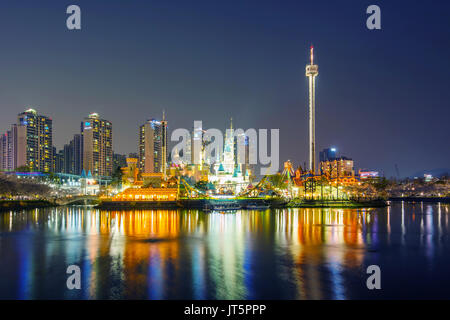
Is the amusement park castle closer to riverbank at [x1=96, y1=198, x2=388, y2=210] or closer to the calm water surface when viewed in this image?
riverbank at [x1=96, y1=198, x2=388, y2=210]

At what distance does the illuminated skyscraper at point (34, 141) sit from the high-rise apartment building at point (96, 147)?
18112mm

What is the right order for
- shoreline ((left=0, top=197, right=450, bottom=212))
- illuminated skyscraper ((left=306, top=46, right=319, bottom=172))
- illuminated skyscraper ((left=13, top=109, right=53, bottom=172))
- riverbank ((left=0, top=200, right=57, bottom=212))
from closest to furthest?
riverbank ((left=0, top=200, right=57, bottom=212)), shoreline ((left=0, top=197, right=450, bottom=212)), illuminated skyscraper ((left=306, top=46, right=319, bottom=172)), illuminated skyscraper ((left=13, top=109, right=53, bottom=172))

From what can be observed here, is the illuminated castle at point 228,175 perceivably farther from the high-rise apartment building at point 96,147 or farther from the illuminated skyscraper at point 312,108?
the high-rise apartment building at point 96,147

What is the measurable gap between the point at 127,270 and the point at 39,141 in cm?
16028

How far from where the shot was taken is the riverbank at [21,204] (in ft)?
196

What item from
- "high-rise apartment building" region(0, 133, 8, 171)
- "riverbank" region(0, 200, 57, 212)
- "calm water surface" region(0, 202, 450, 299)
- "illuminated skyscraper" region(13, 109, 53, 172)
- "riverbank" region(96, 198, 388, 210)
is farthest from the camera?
"high-rise apartment building" region(0, 133, 8, 171)

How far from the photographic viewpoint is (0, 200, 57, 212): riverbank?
59875mm

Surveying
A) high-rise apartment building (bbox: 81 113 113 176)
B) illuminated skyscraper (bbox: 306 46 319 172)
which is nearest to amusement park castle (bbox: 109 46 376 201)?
illuminated skyscraper (bbox: 306 46 319 172)

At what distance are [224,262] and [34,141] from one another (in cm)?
15951

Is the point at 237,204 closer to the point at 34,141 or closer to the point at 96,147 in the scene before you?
the point at 34,141

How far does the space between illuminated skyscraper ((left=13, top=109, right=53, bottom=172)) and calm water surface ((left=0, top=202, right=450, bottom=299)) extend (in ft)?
436

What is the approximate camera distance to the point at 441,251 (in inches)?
976

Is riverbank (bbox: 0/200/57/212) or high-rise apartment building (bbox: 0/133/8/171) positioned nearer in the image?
riverbank (bbox: 0/200/57/212)

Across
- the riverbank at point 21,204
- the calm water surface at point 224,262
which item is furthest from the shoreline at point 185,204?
the calm water surface at point 224,262
